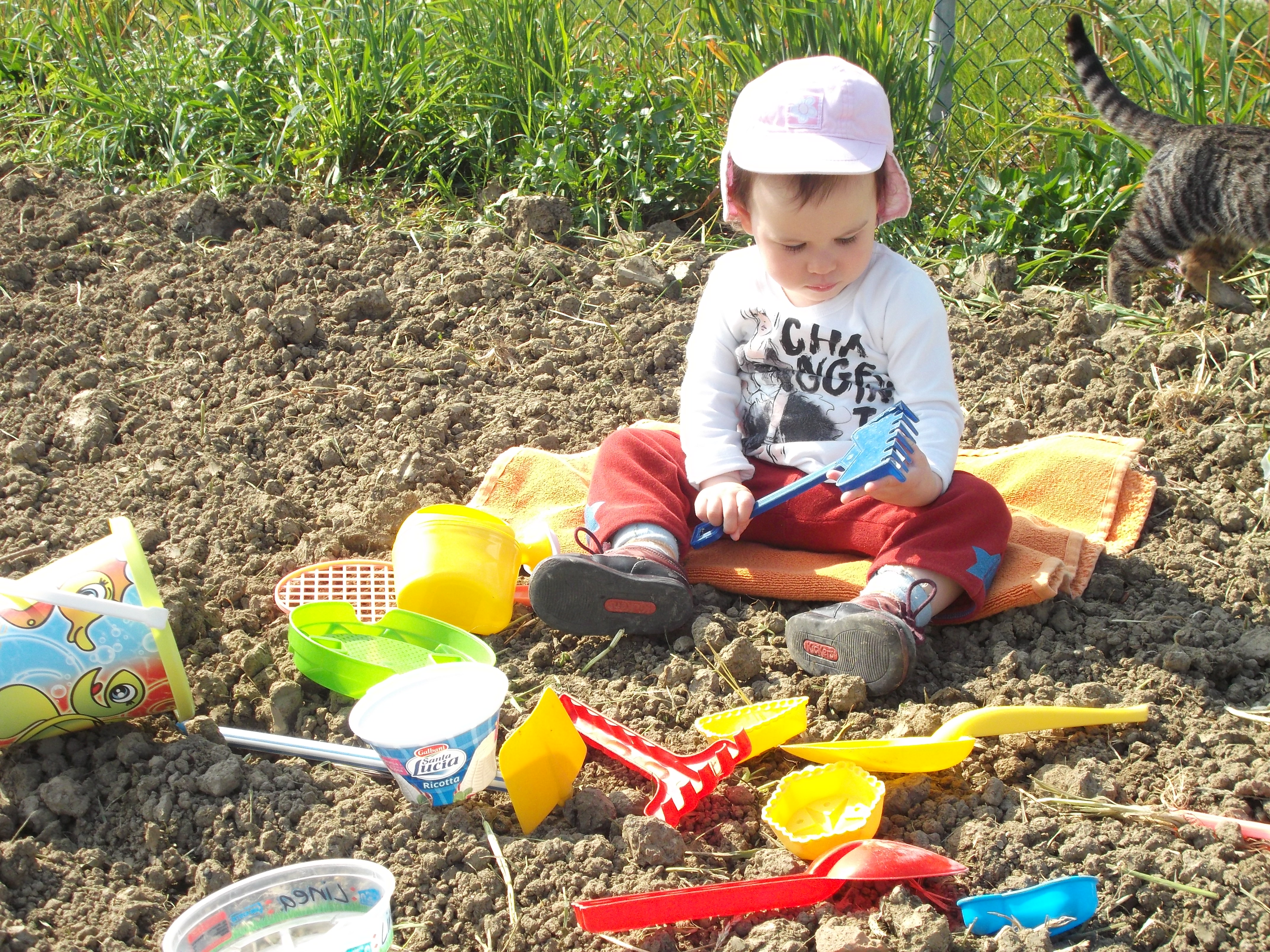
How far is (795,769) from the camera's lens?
1834 mm

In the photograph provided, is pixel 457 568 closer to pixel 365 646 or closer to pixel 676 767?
pixel 365 646

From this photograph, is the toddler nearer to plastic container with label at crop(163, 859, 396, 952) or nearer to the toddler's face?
the toddler's face

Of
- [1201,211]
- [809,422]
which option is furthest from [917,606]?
[1201,211]

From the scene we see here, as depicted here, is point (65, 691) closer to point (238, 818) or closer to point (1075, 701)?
point (238, 818)

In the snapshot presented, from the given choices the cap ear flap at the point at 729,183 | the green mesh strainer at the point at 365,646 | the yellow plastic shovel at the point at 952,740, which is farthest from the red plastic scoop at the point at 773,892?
the cap ear flap at the point at 729,183

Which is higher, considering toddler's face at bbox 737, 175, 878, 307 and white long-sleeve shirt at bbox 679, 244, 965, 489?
toddler's face at bbox 737, 175, 878, 307

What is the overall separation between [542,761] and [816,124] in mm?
1176

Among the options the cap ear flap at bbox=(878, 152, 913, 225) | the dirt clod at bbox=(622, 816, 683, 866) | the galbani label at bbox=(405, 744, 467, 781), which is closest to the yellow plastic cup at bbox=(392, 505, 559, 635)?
the galbani label at bbox=(405, 744, 467, 781)

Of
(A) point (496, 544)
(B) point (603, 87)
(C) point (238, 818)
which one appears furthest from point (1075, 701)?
(B) point (603, 87)

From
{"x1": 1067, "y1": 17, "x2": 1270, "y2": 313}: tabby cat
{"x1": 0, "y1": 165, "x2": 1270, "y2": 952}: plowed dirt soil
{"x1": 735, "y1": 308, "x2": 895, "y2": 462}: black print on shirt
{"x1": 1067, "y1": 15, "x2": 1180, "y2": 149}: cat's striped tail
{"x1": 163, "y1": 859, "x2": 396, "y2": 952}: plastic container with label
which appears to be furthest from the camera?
{"x1": 1067, "y1": 15, "x2": 1180, "y2": 149}: cat's striped tail

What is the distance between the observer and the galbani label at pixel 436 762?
5.48 ft

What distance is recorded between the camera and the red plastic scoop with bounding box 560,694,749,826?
172 centimetres

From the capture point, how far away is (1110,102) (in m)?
3.61

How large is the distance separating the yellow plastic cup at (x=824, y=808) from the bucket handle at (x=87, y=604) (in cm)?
97
